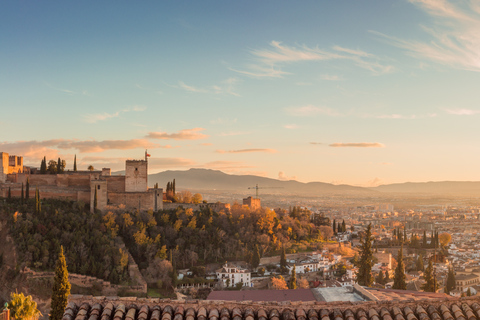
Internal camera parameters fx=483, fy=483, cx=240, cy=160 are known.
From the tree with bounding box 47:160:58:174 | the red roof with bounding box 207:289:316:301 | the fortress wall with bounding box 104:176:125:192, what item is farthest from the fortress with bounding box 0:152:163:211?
the red roof with bounding box 207:289:316:301

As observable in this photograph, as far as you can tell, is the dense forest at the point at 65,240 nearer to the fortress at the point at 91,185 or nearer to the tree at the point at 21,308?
the fortress at the point at 91,185

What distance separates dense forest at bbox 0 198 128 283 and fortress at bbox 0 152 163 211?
1.66 metres

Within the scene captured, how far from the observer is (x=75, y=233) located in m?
27.0

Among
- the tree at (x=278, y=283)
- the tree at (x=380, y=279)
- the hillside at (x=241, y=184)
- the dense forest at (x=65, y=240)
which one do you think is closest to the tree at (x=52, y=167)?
the dense forest at (x=65, y=240)

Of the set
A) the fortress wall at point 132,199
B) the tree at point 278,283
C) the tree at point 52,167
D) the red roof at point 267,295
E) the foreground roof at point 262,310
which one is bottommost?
the tree at point 278,283

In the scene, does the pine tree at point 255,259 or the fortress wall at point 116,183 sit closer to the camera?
the fortress wall at point 116,183

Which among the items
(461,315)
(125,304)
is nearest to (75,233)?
(125,304)

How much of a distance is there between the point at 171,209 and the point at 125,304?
28.1m

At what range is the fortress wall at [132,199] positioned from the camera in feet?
104

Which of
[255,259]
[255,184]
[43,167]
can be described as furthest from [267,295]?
[255,184]

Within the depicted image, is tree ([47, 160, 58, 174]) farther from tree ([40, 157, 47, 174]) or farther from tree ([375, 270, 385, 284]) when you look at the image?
tree ([375, 270, 385, 284])

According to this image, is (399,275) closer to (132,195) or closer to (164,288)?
(164,288)

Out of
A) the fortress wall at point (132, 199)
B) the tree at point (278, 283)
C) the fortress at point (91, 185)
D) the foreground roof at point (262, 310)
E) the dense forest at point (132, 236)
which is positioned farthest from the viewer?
the fortress wall at point (132, 199)

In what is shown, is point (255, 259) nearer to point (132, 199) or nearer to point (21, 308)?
point (132, 199)
